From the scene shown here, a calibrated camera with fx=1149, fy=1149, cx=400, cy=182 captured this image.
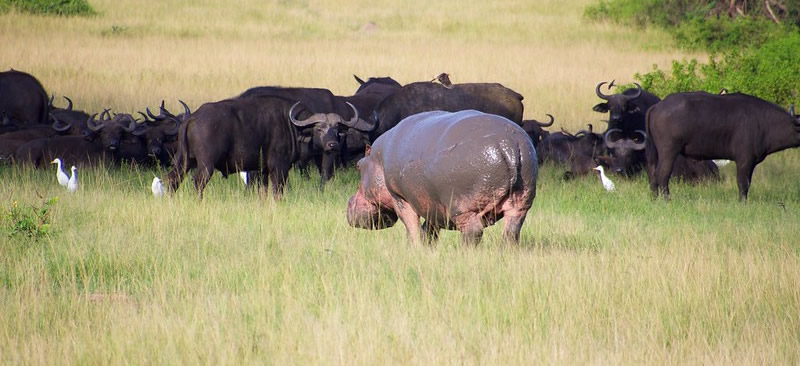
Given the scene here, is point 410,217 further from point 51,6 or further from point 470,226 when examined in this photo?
point 51,6

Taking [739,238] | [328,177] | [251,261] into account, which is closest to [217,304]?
[251,261]

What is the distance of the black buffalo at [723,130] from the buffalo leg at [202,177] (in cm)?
512

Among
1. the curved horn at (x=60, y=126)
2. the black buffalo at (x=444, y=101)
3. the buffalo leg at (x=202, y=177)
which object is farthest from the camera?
the curved horn at (x=60, y=126)

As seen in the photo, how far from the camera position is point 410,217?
7.99 m

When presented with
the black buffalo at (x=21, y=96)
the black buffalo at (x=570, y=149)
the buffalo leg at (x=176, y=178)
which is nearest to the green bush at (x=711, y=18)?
the black buffalo at (x=570, y=149)

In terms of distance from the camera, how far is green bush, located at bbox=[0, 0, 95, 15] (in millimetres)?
37631

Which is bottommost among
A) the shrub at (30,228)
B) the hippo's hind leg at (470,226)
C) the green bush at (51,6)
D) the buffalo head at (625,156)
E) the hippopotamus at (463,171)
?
the green bush at (51,6)

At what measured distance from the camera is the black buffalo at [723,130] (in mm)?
12898

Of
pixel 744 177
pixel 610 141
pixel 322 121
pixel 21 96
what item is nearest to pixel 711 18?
pixel 610 141

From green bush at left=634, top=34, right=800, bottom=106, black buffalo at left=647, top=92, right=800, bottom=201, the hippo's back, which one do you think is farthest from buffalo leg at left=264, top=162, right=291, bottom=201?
green bush at left=634, top=34, right=800, bottom=106

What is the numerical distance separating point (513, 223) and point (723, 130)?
633 centimetres

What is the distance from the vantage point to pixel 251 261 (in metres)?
7.68

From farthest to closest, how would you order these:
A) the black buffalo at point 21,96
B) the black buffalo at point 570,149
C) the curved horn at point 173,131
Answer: the black buffalo at point 21,96 < the black buffalo at point 570,149 < the curved horn at point 173,131

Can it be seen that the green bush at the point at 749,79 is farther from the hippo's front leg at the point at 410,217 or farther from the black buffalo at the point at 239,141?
the hippo's front leg at the point at 410,217
